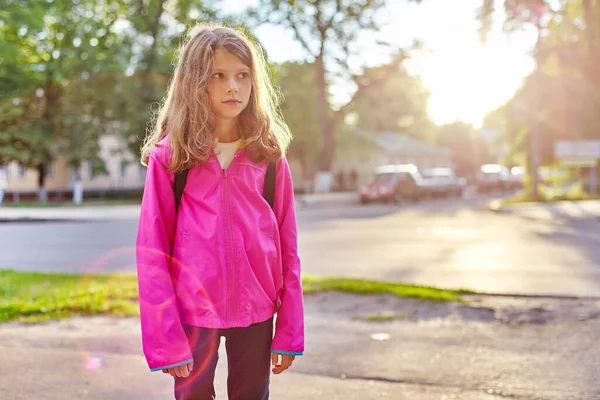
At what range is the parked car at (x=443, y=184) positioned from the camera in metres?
42.9

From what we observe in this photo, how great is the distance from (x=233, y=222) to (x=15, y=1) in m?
38.5

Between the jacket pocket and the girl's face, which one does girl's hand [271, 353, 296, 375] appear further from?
the girl's face

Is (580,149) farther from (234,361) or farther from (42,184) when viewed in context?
(234,361)

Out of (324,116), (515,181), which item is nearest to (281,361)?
(324,116)

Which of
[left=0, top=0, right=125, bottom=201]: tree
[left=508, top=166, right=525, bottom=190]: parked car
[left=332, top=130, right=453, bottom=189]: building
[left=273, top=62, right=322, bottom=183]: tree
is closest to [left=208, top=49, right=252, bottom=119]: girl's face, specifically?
[left=273, top=62, right=322, bottom=183]: tree

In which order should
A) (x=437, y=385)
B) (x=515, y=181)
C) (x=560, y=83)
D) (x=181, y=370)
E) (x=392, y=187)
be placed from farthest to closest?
(x=515, y=181) < (x=560, y=83) < (x=392, y=187) < (x=437, y=385) < (x=181, y=370)

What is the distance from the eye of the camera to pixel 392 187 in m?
36.0

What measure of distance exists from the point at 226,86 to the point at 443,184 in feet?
138

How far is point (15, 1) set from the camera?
123 ft

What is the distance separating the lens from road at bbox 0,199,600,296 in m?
9.86

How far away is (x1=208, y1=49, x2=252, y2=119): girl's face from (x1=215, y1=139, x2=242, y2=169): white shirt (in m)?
0.10

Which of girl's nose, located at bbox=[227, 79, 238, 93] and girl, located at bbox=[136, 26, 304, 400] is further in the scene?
girl's nose, located at bbox=[227, 79, 238, 93]

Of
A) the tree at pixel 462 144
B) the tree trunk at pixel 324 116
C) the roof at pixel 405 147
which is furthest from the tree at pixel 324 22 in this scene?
the tree at pixel 462 144

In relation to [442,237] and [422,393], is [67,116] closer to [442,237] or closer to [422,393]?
[442,237]
